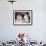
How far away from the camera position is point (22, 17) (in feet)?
17.3

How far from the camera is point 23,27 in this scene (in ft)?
17.3

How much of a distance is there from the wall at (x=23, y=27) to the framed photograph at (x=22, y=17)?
0.39 ft

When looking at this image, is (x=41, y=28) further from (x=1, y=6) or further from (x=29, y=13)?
(x=1, y=6)

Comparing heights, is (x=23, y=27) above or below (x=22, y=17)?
below

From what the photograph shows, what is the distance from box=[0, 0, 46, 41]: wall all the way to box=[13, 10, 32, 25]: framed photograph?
0.12 m

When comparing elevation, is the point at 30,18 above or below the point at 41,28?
above

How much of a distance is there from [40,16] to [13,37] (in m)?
1.36

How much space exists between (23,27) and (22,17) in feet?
1.31

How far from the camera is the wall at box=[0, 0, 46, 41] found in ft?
17.2

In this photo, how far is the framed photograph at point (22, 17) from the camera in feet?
17.2

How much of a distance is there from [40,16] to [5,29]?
148cm

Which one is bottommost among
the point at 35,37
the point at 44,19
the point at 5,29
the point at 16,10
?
the point at 35,37

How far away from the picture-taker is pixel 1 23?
5.23 metres

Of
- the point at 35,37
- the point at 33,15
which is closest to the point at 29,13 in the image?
the point at 33,15
